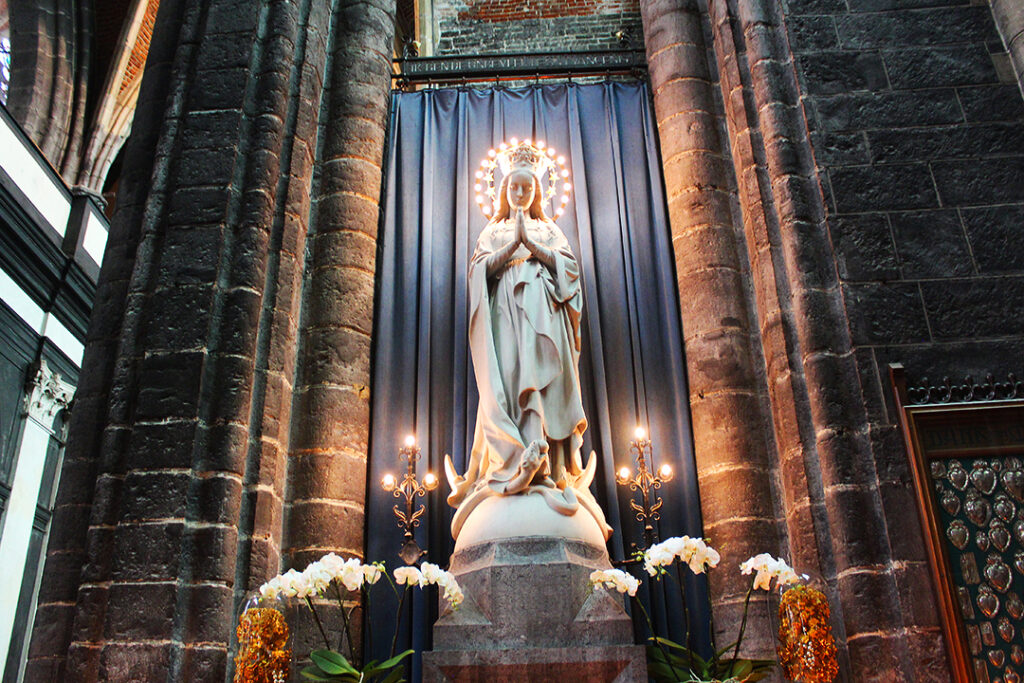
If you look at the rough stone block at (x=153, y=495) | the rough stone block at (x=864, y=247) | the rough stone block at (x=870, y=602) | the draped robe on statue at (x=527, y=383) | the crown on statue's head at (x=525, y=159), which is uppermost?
the crown on statue's head at (x=525, y=159)

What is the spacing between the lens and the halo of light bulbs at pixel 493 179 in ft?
19.5

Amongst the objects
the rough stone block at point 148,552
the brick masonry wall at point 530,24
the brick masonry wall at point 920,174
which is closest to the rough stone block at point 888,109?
the brick masonry wall at point 920,174

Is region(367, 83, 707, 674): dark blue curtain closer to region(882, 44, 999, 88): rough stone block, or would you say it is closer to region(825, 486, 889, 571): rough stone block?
region(825, 486, 889, 571): rough stone block

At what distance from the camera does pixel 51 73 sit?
12281 mm

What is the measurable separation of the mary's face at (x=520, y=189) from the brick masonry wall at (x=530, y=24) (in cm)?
462

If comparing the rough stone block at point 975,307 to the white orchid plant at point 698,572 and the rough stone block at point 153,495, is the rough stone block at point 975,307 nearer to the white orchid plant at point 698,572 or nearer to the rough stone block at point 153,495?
the white orchid plant at point 698,572

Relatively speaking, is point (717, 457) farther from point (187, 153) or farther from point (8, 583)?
point (8, 583)

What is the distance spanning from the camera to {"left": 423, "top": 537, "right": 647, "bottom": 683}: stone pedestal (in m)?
3.74

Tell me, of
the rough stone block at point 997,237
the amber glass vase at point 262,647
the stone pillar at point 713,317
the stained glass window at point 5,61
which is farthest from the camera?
the stained glass window at point 5,61

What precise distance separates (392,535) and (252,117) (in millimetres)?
2740

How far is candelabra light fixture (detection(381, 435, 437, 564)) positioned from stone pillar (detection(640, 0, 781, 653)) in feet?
5.42

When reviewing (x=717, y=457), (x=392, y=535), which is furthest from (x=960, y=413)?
(x=392, y=535)

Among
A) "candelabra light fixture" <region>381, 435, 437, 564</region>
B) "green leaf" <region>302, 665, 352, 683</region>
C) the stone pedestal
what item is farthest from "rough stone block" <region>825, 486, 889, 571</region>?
"green leaf" <region>302, 665, 352, 683</region>

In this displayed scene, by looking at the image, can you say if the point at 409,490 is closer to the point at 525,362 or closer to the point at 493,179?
the point at 525,362
